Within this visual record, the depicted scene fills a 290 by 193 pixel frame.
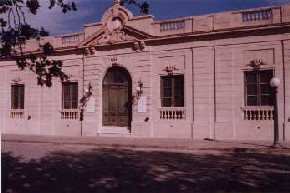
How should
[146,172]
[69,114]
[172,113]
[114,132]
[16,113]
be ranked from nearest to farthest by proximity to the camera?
1. [146,172]
2. [172,113]
3. [114,132]
4. [69,114]
5. [16,113]

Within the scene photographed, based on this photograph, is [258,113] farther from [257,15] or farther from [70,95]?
[70,95]

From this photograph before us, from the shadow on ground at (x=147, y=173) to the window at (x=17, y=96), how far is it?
13.2m

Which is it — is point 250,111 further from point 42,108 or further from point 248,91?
point 42,108

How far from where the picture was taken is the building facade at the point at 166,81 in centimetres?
1970

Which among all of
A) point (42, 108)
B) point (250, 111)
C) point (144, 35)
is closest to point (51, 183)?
point (250, 111)

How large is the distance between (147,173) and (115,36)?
14160 mm

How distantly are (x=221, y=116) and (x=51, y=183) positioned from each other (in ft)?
40.6

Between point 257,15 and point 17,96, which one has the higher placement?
point 257,15

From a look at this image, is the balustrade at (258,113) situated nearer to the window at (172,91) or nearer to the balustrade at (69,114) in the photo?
the window at (172,91)

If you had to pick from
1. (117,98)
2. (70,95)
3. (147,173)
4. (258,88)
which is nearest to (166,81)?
(117,98)

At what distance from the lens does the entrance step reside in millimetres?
22984

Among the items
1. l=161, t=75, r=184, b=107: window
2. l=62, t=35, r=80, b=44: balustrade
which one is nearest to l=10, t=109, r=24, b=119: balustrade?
l=62, t=35, r=80, b=44: balustrade

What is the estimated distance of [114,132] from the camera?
23.4 meters

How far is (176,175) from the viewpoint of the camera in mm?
10227
